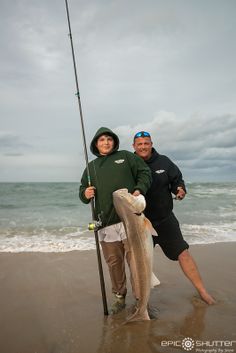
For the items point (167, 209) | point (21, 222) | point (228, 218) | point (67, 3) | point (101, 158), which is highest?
point (67, 3)

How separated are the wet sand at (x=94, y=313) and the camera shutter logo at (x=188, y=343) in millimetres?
53

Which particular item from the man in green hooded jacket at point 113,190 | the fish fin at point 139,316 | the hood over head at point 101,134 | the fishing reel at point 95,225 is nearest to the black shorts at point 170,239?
the man in green hooded jacket at point 113,190

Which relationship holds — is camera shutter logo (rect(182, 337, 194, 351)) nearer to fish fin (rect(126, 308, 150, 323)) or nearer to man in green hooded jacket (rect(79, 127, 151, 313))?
fish fin (rect(126, 308, 150, 323))

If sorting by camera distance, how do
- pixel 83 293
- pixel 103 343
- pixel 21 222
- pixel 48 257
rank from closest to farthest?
pixel 103 343 < pixel 83 293 < pixel 48 257 < pixel 21 222

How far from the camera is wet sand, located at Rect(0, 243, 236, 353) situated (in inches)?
138

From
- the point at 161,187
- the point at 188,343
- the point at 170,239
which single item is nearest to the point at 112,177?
the point at 161,187

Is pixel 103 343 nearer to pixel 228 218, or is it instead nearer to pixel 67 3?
pixel 67 3

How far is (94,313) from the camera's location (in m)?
4.34

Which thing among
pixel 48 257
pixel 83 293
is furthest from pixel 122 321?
pixel 48 257

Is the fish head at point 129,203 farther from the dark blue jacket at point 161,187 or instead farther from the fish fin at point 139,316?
the fish fin at point 139,316

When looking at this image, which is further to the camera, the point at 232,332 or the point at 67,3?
the point at 67,3

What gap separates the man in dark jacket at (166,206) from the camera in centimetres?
445

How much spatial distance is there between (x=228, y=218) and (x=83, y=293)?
10532 millimetres

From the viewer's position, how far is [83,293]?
16.8ft
